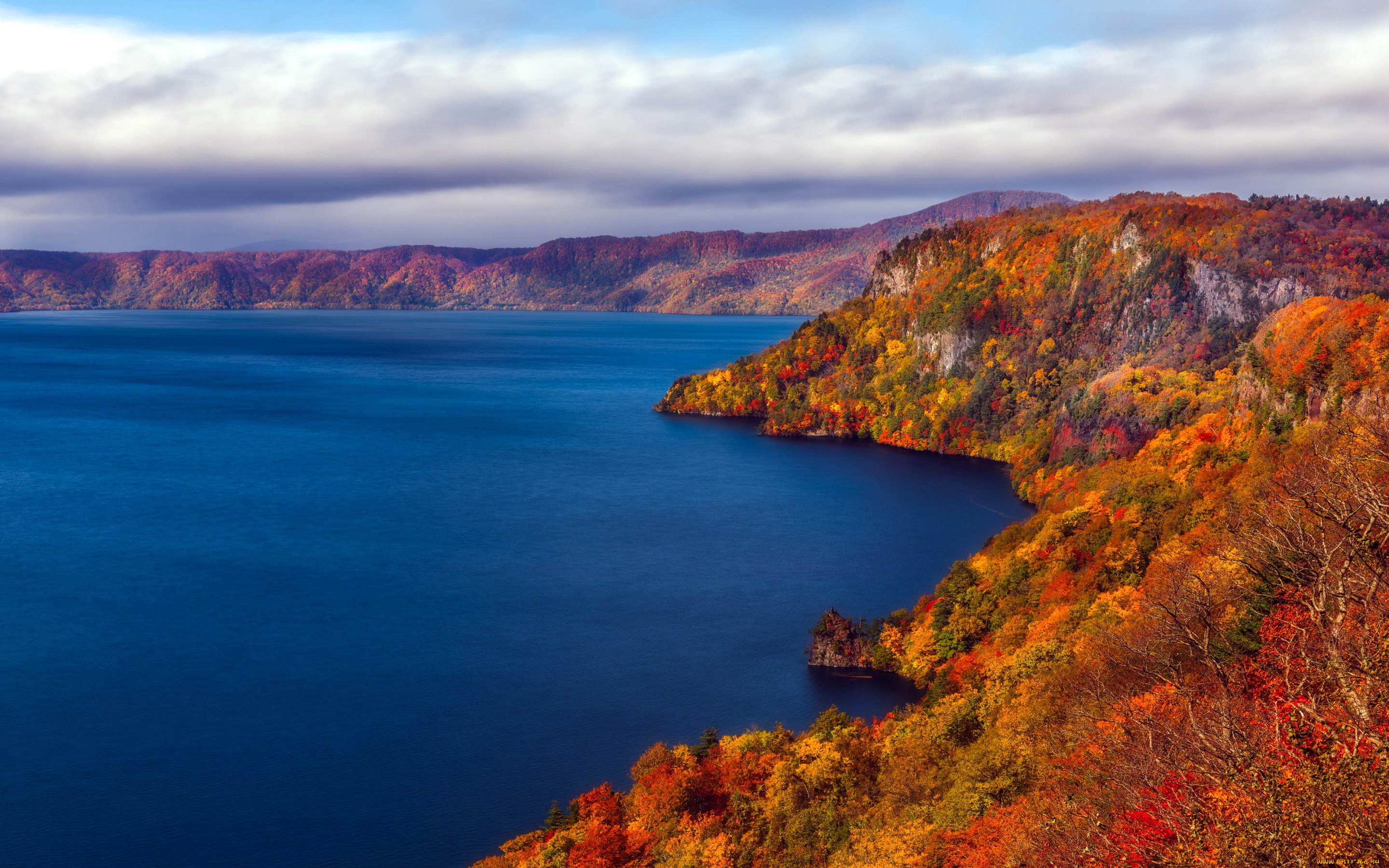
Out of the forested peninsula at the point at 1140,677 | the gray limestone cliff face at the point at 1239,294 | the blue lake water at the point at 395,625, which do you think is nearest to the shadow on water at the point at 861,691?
the blue lake water at the point at 395,625

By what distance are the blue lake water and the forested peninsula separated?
6.78 metres

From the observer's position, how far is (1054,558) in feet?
229

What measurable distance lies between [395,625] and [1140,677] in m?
55.6

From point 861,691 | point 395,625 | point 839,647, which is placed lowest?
point 861,691

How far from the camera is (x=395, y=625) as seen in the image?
247 feet

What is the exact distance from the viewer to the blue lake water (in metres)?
51.1

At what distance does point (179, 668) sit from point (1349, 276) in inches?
5665

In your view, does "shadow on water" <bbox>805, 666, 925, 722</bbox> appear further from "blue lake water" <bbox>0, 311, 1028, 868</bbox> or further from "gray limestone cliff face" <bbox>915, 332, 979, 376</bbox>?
"gray limestone cliff face" <bbox>915, 332, 979, 376</bbox>

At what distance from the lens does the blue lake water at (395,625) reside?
51094 millimetres

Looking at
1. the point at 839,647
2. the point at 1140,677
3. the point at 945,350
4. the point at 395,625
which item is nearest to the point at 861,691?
the point at 839,647

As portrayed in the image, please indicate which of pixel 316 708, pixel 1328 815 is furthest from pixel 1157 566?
pixel 316 708

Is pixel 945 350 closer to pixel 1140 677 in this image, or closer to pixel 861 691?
pixel 861 691

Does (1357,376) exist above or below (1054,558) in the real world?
above

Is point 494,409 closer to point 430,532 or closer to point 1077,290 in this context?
point 430,532
